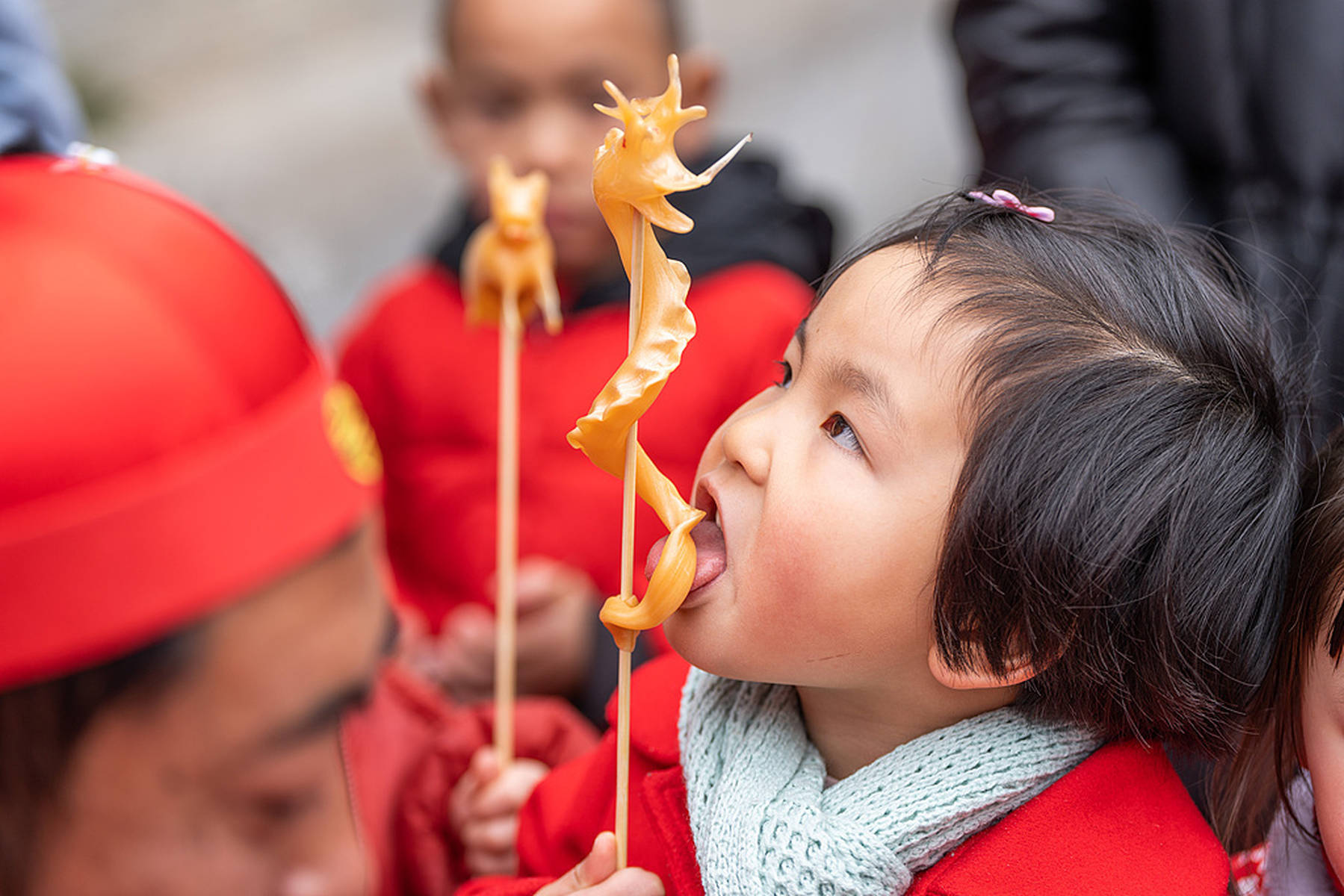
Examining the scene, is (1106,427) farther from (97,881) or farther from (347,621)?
(97,881)

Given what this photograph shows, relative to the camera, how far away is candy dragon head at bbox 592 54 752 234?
2.42 ft

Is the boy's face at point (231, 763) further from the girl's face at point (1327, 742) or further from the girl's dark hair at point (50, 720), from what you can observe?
the girl's face at point (1327, 742)

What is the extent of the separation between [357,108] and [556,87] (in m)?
2.31

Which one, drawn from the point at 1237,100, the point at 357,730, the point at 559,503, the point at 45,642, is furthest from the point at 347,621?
the point at 1237,100

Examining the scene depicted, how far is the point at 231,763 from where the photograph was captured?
0.84m

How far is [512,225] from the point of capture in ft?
4.16

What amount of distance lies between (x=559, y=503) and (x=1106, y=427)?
1048 millimetres

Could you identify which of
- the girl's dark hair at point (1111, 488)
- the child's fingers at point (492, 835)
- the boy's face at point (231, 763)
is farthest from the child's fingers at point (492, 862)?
the girl's dark hair at point (1111, 488)

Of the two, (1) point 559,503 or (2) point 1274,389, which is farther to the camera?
(1) point 559,503

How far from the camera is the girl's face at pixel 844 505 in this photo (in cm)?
83

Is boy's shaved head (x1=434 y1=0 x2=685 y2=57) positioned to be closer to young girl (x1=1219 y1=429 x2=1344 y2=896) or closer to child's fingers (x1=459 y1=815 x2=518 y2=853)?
child's fingers (x1=459 y1=815 x2=518 y2=853)

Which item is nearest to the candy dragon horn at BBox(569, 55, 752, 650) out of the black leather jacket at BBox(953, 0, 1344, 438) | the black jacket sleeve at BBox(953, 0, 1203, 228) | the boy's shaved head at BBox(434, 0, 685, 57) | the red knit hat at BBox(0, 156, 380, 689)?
the red knit hat at BBox(0, 156, 380, 689)

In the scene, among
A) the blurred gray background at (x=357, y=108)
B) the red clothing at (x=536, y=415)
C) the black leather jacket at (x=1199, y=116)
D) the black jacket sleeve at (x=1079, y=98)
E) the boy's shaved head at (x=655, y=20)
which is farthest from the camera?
the blurred gray background at (x=357, y=108)

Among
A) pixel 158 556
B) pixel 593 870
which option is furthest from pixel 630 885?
pixel 158 556
